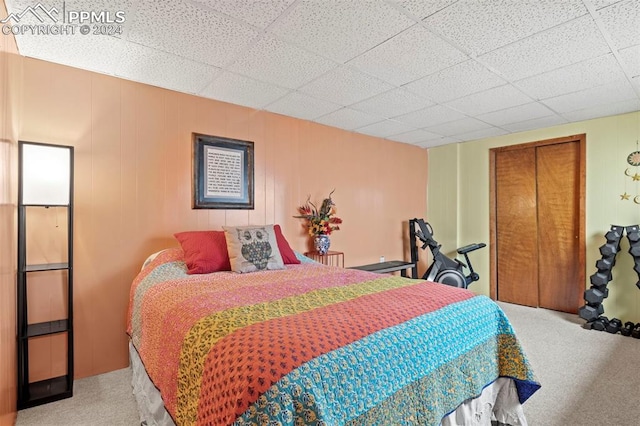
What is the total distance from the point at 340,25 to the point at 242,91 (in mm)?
1339

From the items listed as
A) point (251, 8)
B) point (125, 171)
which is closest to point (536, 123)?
point (251, 8)

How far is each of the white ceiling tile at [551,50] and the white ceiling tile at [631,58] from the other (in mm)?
143

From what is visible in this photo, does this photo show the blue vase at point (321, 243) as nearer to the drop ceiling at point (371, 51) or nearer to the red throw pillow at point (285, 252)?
the red throw pillow at point (285, 252)

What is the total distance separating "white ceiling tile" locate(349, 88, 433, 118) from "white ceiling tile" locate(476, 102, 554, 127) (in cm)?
94

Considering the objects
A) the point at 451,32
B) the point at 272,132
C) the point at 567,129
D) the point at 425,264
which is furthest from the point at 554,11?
the point at 425,264

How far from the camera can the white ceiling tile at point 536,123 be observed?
153 inches

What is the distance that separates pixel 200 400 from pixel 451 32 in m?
2.42

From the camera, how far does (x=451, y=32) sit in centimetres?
206

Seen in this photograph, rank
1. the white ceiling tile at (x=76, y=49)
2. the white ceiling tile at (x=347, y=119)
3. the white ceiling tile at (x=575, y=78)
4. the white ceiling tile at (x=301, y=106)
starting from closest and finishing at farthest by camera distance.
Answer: the white ceiling tile at (x=76, y=49), the white ceiling tile at (x=575, y=78), the white ceiling tile at (x=301, y=106), the white ceiling tile at (x=347, y=119)

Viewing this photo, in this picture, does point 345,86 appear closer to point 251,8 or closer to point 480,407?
point 251,8

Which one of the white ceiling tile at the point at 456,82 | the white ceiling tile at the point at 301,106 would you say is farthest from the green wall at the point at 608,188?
the white ceiling tile at the point at 301,106

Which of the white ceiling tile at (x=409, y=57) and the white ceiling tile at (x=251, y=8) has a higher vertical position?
the white ceiling tile at (x=251, y=8)

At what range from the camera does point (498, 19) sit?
1922 mm

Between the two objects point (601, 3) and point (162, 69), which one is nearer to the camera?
point (601, 3)
